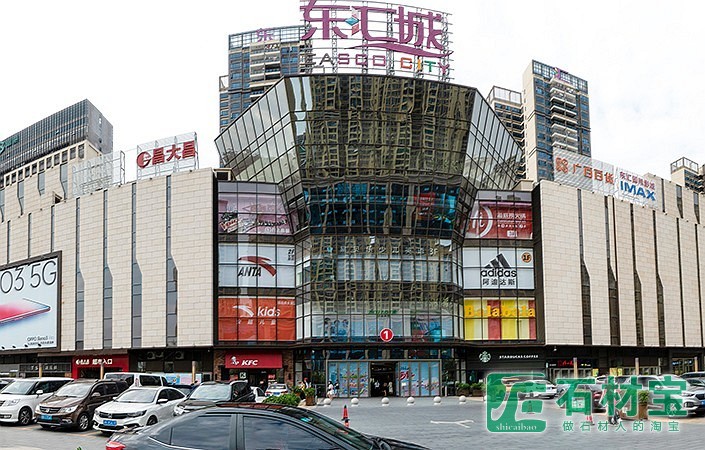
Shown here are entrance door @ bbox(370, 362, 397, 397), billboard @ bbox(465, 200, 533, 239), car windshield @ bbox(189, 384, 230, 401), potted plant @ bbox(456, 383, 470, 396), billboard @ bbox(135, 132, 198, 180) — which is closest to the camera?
car windshield @ bbox(189, 384, 230, 401)

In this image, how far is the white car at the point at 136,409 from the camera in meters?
22.8

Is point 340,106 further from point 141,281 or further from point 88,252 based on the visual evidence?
point 88,252

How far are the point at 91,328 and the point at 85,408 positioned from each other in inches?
1316

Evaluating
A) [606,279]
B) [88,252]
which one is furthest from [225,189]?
[606,279]

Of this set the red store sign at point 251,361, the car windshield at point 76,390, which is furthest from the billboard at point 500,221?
the car windshield at point 76,390

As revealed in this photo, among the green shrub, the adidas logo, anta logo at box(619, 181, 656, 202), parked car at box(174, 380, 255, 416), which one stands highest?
anta logo at box(619, 181, 656, 202)

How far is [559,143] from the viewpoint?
142000mm

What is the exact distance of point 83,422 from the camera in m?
24.8

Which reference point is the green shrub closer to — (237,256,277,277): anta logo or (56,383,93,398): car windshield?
(56,383,93,398): car windshield

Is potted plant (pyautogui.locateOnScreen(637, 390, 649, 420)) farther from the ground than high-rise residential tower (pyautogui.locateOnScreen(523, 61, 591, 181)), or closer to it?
closer to it

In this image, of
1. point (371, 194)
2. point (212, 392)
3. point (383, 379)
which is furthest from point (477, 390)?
point (212, 392)

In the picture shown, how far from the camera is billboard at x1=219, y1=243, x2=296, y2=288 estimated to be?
2099 inches

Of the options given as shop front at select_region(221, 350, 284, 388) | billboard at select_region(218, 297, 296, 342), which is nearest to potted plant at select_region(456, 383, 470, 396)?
billboard at select_region(218, 297, 296, 342)

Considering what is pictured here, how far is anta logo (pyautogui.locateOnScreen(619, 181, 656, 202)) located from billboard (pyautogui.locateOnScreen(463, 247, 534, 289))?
41.0 ft
